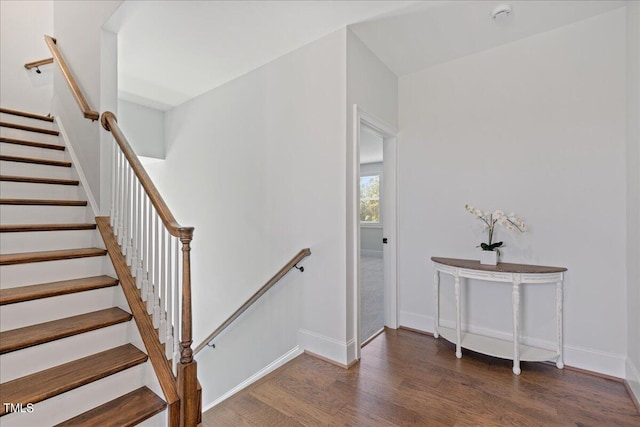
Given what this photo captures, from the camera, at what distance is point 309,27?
2516 mm

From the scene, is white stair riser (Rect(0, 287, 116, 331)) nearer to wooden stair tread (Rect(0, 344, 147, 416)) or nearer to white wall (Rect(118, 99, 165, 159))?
wooden stair tread (Rect(0, 344, 147, 416))

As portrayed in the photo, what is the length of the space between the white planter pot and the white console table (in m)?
0.05

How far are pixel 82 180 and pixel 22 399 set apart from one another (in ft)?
5.95

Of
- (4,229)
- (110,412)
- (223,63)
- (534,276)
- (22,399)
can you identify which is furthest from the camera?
(223,63)

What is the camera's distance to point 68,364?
1665 millimetres

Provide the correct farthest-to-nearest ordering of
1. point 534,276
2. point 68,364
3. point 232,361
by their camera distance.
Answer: point 232,361, point 534,276, point 68,364

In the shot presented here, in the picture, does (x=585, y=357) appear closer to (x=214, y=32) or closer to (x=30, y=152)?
(x=214, y=32)

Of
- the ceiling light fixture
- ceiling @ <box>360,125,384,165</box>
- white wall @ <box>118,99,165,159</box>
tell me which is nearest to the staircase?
white wall @ <box>118,99,165,159</box>

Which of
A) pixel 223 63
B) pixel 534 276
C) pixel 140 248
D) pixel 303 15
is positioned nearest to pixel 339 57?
pixel 303 15

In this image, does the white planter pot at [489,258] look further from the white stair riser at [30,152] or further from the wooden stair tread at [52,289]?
the white stair riser at [30,152]

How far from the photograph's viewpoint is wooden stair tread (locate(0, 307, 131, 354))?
153cm

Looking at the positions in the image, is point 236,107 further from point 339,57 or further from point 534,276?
point 534,276

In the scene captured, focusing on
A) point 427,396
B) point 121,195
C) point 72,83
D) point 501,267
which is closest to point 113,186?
point 121,195

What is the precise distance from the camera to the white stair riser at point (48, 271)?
6.07 ft
